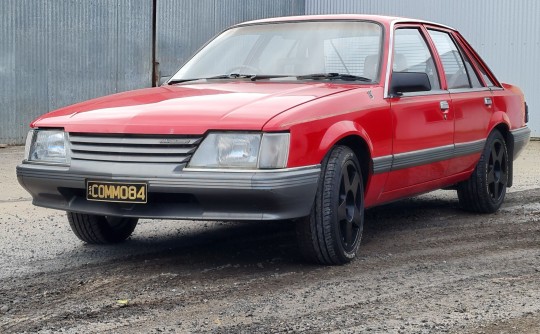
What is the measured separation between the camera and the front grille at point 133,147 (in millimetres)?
5129

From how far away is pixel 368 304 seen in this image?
4.66 m

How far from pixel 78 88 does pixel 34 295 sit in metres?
11.4

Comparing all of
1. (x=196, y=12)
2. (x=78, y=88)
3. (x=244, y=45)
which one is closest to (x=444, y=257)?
(x=244, y=45)

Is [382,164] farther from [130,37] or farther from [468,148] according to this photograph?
[130,37]

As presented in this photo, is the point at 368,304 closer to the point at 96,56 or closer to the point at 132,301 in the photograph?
the point at 132,301

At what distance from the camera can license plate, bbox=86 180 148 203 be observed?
5.16 meters

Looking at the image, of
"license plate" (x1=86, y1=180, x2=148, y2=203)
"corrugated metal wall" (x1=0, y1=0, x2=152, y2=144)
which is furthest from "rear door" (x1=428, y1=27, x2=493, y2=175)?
"corrugated metal wall" (x1=0, y1=0, x2=152, y2=144)

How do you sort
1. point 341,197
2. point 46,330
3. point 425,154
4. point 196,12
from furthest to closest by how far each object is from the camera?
point 196,12 < point 425,154 < point 341,197 < point 46,330

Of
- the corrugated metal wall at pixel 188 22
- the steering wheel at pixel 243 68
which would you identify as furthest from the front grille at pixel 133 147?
the corrugated metal wall at pixel 188 22

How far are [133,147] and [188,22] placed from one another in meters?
13.0

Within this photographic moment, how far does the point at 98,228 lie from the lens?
6.34 metres

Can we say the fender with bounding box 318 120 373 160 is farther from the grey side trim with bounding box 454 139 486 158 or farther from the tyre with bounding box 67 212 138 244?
the tyre with bounding box 67 212 138 244

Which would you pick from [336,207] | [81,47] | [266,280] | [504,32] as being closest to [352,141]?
[336,207]

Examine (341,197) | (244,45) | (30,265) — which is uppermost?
(244,45)
